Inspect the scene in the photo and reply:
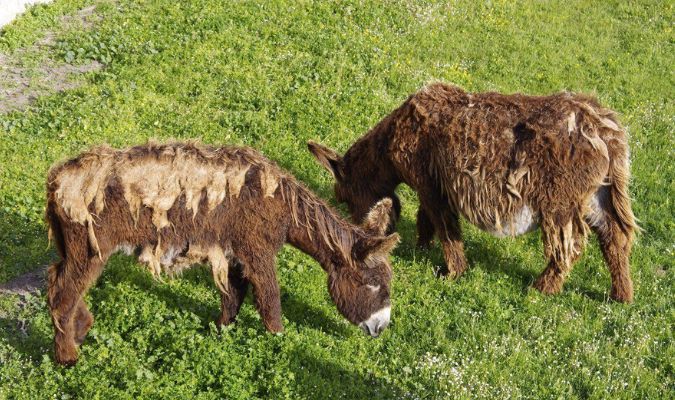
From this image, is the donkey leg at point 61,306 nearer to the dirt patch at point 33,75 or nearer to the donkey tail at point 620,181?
the dirt patch at point 33,75

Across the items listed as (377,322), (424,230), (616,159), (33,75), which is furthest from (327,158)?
(33,75)

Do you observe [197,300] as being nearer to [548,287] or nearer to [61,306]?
[61,306]

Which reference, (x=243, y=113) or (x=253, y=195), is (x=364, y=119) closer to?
(x=243, y=113)

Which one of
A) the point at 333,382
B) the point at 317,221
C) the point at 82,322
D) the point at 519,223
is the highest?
the point at 317,221

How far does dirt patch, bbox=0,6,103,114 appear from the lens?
34.0ft

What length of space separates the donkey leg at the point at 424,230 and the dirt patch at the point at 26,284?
4138 millimetres

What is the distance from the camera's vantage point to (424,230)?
8250 mm

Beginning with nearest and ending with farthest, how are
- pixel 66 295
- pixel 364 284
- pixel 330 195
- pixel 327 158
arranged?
pixel 66 295
pixel 364 284
pixel 327 158
pixel 330 195

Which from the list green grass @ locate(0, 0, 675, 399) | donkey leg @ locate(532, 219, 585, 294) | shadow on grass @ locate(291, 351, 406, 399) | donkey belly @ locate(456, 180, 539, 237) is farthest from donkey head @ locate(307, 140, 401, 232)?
shadow on grass @ locate(291, 351, 406, 399)

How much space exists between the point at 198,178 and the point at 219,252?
0.68 metres

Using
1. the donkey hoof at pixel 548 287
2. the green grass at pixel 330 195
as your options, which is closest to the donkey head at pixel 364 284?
the green grass at pixel 330 195

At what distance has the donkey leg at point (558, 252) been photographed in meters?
6.99

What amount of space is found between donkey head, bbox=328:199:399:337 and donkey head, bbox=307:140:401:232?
4.38 feet

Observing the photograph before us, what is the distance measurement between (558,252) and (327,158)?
2.67 meters
